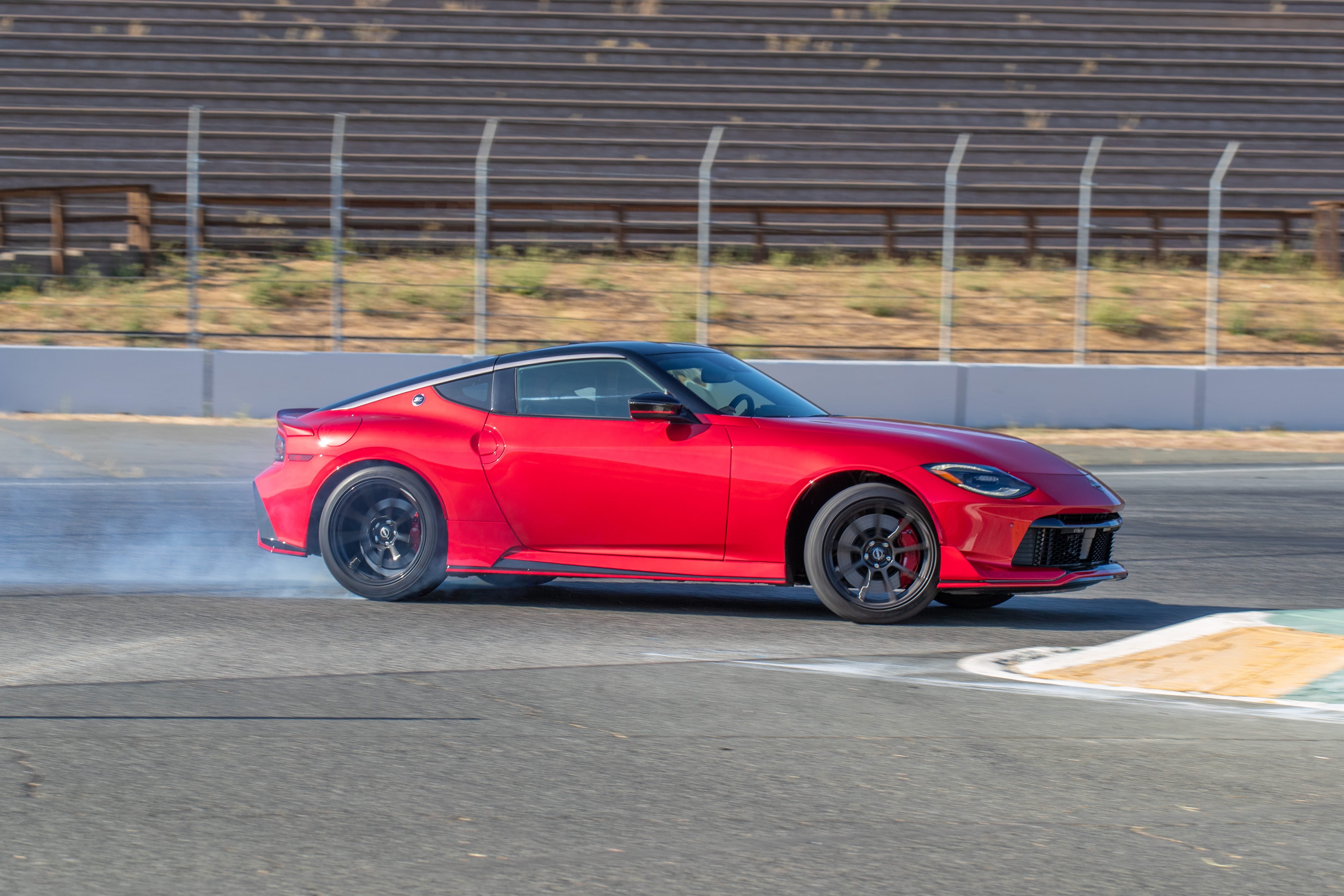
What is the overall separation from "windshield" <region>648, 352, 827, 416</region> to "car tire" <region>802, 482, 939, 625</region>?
26.7 inches

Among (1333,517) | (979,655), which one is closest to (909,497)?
(979,655)

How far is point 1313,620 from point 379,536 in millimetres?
4350

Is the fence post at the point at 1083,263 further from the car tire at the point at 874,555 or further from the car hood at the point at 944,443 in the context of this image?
the car tire at the point at 874,555

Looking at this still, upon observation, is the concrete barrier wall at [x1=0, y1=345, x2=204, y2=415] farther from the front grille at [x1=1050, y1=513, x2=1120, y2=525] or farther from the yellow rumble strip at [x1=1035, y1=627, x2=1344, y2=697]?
the yellow rumble strip at [x1=1035, y1=627, x2=1344, y2=697]

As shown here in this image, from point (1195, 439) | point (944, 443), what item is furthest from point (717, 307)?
point (944, 443)

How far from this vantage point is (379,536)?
24.3 feet

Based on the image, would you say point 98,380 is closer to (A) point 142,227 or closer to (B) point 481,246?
(B) point 481,246

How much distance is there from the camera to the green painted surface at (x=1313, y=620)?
21.5ft

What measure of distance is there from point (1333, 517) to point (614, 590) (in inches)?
240

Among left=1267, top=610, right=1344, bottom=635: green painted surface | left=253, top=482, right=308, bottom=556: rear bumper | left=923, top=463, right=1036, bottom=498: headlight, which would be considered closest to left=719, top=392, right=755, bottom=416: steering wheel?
left=923, top=463, right=1036, bottom=498: headlight

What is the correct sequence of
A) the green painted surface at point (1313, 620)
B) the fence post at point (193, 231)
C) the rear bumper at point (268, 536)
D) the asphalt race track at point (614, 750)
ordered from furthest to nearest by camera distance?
the fence post at point (193, 231) < the rear bumper at point (268, 536) < the green painted surface at point (1313, 620) < the asphalt race track at point (614, 750)

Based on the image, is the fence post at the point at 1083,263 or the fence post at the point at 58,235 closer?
the fence post at the point at 1083,263

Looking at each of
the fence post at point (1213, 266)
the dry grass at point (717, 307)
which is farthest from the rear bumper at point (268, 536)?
the fence post at point (1213, 266)

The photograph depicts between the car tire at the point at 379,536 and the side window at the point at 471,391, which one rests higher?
the side window at the point at 471,391
